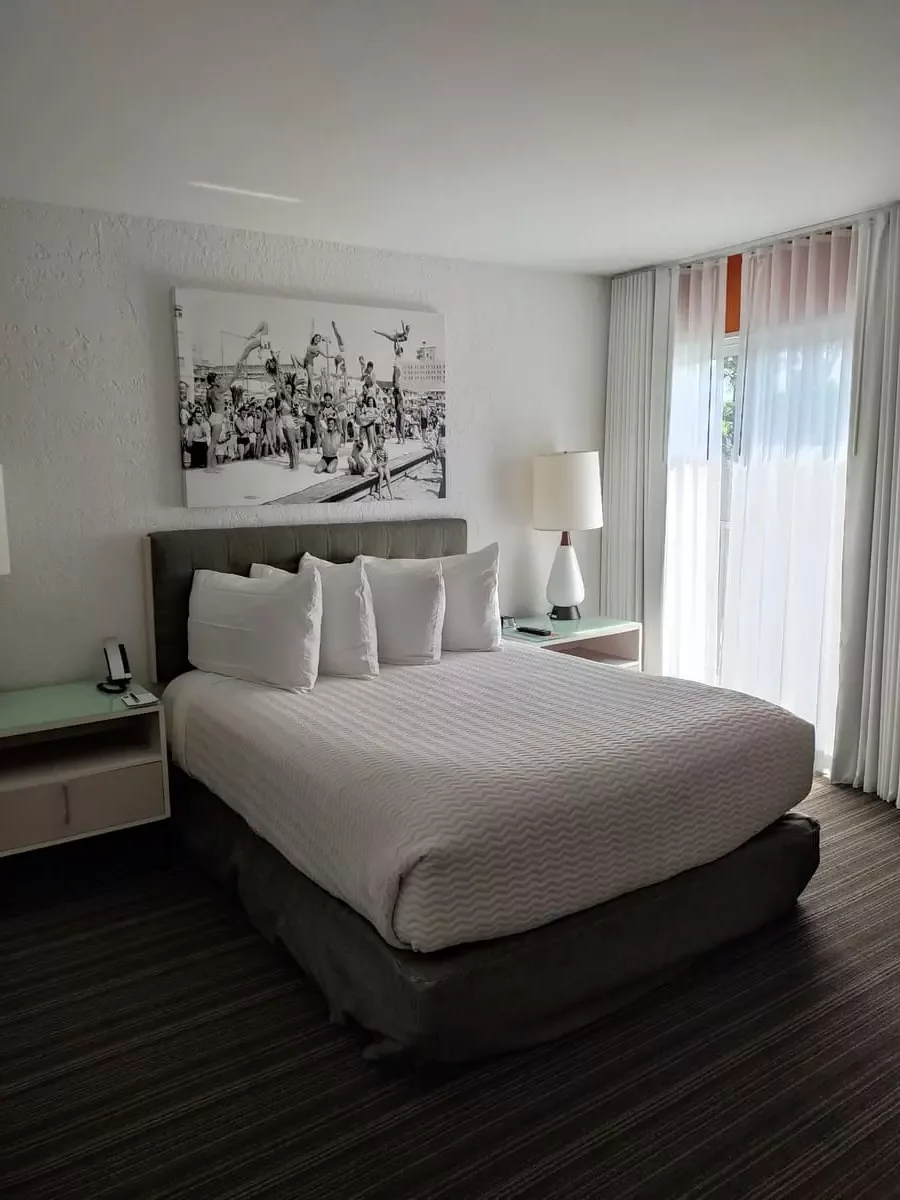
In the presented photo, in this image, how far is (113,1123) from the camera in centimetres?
211

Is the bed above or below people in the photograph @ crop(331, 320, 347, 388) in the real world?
below

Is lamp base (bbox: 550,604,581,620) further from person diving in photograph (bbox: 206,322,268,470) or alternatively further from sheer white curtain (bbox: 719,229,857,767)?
person diving in photograph (bbox: 206,322,268,470)

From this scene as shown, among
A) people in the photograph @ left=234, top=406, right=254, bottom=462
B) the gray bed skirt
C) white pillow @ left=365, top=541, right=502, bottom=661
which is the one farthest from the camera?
white pillow @ left=365, top=541, right=502, bottom=661

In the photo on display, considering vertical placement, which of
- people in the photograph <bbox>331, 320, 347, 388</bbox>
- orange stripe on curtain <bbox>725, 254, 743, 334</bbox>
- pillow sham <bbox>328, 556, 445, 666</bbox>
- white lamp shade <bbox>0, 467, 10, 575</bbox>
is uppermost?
orange stripe on curtain <bbox>725, 254, 743, 334</bbox>

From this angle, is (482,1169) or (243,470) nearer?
(482,1169)

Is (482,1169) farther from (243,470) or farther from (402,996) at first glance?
(243,470)

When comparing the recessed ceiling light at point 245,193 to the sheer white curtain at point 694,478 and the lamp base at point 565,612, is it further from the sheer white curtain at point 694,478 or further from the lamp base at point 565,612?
the lamp base at point 565,612

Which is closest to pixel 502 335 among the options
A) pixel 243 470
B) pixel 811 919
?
pixel 243 470

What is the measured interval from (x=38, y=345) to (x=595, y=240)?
8.18 feet

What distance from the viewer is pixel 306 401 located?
4090 millimetres

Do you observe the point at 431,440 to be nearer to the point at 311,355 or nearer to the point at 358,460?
the point at 358,460

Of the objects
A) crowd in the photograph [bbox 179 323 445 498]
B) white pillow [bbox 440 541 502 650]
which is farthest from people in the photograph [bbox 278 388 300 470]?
white pillow [bbox 440 541 502 650]

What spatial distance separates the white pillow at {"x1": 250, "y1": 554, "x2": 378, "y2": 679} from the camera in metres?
3.67

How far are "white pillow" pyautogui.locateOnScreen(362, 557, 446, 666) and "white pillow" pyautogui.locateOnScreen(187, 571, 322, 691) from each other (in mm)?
360
